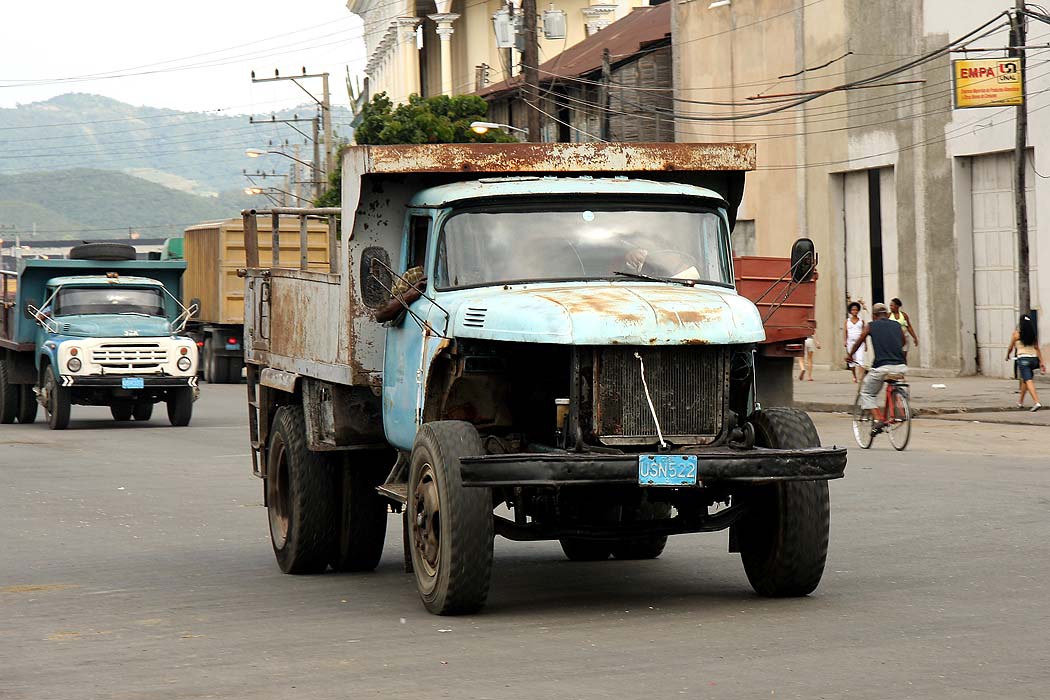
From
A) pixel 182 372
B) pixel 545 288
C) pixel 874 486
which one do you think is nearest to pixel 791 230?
pixel 182 372

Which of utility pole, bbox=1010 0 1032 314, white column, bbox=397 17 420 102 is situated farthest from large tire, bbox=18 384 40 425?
white column, bbox=397 17 420 102

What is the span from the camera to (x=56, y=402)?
27.0 m

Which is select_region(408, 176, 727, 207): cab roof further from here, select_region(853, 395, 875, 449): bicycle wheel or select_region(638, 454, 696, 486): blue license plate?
select_region(853, 395, 875, 449): bicycle wheel

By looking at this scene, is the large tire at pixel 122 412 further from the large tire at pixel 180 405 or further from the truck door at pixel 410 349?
the truck door at pixel 410 349

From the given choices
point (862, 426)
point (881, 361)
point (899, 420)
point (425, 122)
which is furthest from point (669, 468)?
point (425, 122)

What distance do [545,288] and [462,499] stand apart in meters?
1.44

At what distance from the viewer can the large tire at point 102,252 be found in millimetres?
29078

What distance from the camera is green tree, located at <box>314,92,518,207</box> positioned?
169ft

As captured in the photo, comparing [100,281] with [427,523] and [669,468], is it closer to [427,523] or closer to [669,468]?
[427,523]

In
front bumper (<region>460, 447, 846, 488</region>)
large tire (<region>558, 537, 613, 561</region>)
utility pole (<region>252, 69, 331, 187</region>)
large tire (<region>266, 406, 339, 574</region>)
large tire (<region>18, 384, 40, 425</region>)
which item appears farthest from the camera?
utility pole (<region>252, 69, 331, 187</region>)

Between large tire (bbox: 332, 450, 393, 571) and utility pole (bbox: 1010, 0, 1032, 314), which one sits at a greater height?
utility pole (bbox: 1010, 0, 1032, 314)

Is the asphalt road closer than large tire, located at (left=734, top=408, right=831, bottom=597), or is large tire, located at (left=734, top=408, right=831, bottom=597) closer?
the asphalt road

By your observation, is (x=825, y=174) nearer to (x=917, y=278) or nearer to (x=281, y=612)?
(x=917, y=278)

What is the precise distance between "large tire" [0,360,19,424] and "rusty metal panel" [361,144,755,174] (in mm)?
19940
